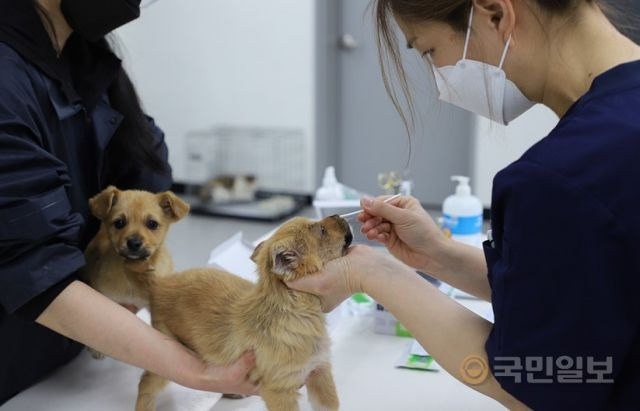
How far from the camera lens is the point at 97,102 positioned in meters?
1.22

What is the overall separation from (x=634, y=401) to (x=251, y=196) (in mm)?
3617

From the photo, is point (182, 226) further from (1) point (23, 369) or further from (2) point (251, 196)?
(1) point (23, 369)

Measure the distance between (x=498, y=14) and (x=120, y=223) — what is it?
78 centimetres

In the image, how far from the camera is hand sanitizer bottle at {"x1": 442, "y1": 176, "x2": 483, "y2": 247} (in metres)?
1.75

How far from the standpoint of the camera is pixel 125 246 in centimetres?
118

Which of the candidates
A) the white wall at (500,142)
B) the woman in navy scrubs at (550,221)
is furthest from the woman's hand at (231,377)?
the white wall at (500,142)

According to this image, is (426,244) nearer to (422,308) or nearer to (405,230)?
(405,230)

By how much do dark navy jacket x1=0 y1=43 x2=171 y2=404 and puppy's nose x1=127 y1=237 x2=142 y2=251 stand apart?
0.12 m

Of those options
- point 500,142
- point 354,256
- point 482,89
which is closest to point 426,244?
point 354,256

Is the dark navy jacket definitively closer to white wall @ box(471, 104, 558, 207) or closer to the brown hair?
the brown hair

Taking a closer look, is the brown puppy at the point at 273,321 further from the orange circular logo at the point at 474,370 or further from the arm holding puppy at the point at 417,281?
the orange circular logo at the point at 474,370

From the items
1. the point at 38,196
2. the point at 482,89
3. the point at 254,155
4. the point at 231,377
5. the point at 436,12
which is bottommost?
the point at 254,155

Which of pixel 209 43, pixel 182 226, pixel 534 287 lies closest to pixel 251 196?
pixel 182 226

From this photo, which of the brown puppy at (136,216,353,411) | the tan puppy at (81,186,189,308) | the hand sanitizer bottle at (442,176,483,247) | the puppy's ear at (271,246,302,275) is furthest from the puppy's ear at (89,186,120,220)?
the hand sanitizer bottle at (442,176,483,247)
